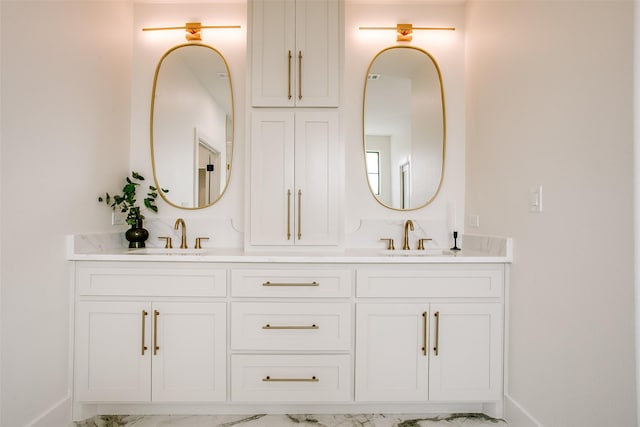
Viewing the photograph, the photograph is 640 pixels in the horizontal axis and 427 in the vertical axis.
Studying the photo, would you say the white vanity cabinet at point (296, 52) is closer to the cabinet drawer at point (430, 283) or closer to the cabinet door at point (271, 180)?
the cabinet door at point (271, 180)

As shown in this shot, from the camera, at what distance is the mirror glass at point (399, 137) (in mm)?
2432

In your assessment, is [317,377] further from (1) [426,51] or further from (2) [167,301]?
(1) [426,51]

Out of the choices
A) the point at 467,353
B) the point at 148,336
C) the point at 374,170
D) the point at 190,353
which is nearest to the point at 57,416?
the point at 148,336

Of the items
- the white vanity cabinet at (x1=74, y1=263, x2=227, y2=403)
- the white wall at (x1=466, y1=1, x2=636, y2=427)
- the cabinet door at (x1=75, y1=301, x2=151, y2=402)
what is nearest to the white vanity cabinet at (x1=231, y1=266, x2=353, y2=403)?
the white vanity cabinet at (x1=74, y1=263, x2=227, y2=403)

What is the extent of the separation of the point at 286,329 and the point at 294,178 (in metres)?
0.86

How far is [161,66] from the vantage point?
246 centimetres

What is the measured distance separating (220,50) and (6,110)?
1.35 metres

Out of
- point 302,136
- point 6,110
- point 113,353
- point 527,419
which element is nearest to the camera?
point 6,110

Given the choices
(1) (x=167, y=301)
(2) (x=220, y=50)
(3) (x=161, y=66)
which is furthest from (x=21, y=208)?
(2) (x=220, y=50)

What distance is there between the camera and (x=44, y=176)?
166cm

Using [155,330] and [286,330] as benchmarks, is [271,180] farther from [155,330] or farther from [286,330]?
[155,330]

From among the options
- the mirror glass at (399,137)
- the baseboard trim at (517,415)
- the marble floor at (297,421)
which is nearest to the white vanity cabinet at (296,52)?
the mirror glass at (399,137)

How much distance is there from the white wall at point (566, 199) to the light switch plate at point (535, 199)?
0.03 meters

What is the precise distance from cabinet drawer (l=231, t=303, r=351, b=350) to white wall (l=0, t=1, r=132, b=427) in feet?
2.80
